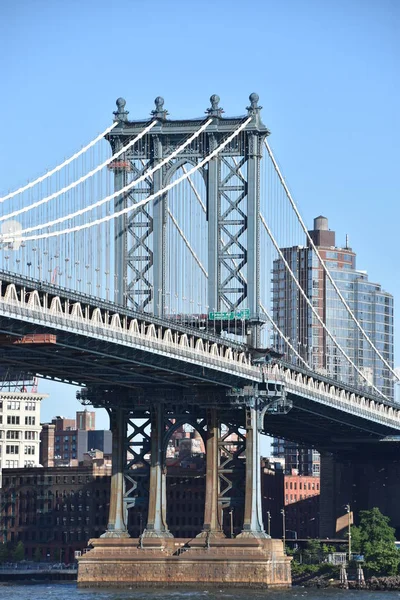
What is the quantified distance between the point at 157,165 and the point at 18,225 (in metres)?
32.2

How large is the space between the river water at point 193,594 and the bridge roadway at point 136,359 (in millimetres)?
13909

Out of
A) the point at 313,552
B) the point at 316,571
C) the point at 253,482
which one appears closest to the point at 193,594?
the point at 253,482

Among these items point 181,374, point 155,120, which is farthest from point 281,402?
point 155,120

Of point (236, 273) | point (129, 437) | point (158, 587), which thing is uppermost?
point (236, 273)

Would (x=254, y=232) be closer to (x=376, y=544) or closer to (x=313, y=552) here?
(x=313, y=552)

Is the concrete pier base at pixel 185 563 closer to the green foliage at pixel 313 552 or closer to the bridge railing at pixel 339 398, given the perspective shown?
the bridge railing at pixel 339 398

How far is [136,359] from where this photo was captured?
12344 centimetres

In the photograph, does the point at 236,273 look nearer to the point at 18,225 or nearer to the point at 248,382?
the point at 248,382

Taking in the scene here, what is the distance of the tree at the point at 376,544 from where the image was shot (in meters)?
158

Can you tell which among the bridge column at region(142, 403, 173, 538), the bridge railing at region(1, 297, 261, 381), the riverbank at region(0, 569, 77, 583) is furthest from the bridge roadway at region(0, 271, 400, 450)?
the riverbank at region(0, 569, 77, 583)

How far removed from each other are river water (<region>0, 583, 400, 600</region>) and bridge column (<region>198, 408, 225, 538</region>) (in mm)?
6763

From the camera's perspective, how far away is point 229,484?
465ft

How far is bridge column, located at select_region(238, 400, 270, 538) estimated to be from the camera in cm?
13800

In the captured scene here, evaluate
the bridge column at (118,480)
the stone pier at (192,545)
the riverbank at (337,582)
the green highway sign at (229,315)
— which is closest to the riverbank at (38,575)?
the riverbank at (337,582)
